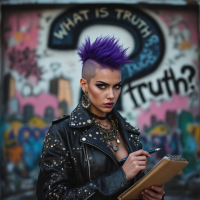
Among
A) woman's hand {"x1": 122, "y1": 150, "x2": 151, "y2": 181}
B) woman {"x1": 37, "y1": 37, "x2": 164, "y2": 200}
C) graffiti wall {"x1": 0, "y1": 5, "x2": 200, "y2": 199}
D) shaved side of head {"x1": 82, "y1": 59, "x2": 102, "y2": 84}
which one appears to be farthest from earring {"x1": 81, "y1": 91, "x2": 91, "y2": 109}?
graffiti wall {"x1": 0, "y1": 5, "x2": 200, "y2": 199}

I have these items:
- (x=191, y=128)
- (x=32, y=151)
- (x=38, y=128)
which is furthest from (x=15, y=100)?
(x=191, y=128)

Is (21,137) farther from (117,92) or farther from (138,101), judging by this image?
(117,92)

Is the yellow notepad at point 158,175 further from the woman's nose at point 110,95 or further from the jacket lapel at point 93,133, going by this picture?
the woman's nose at point 110,95

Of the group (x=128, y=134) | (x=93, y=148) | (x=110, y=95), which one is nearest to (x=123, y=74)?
(x=128, y=134)

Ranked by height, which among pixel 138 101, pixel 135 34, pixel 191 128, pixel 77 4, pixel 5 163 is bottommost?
pixel 5 163

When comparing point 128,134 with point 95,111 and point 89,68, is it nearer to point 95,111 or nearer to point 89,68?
point 95,111

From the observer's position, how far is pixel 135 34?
5395 mm

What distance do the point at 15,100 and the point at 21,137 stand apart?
2.29 feet

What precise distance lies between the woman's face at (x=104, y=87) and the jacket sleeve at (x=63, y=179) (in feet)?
1.14

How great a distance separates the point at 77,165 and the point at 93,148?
0.53 feet

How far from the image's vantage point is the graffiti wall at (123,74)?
5238 millimetres

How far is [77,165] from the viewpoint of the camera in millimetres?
1930

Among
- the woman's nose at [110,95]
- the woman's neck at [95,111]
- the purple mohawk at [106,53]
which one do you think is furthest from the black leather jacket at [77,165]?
the purple mohawk at [106,53]

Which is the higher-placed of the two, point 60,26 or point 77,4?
point 77,4
